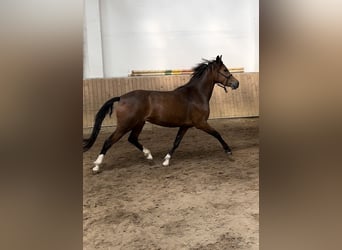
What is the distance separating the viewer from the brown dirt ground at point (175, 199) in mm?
1197

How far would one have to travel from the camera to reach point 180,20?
4203mm

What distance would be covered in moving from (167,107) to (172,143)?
70 cm

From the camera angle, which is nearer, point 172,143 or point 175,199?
point 175,199

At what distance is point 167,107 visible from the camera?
2.13 metres

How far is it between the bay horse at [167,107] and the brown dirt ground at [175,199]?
0.15m

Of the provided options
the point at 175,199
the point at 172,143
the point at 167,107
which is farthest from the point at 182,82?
the point at 175,199

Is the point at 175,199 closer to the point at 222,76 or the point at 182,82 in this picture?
the point at 222,76

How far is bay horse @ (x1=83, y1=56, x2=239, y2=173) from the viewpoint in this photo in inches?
80.4

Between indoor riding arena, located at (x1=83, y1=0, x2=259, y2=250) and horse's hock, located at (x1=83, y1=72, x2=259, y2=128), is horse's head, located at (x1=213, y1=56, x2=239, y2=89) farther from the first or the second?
horse's hock, located at (x1=83, y1=72, x2=259, y2=128)

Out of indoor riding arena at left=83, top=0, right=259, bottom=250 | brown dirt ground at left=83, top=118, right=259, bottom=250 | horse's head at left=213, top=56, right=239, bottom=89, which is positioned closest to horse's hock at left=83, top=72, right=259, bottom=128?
indoor riding arena at left=83, top=0, right=259, bottom=250

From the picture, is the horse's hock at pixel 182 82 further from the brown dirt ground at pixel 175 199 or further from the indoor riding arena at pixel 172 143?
the brown dirt ground at pixel 175 199
